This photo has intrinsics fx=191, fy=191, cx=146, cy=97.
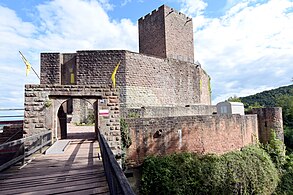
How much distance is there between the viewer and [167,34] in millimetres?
19641

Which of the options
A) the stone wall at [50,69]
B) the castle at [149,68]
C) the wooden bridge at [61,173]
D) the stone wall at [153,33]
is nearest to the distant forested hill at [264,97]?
the castle at [149,68]

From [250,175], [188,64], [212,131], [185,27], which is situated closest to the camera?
[250,175]

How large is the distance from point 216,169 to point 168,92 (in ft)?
28.3

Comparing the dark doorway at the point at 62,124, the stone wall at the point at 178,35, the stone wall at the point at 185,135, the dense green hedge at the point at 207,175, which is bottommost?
the dense green hedge at the point at 207,175

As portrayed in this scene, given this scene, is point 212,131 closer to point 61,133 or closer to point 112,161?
point 61,133

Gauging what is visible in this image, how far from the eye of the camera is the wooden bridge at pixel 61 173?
2764mm

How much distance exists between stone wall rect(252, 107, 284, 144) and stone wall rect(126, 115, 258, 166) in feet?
10.3

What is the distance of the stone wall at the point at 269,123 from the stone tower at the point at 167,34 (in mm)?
9589

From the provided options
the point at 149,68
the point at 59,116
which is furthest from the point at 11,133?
the point at 149,68

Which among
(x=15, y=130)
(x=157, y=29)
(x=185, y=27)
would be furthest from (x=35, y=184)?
(x=185, y=27)

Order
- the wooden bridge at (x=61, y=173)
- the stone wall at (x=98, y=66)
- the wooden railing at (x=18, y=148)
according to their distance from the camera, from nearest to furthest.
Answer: the wooden bridge at (x=61, y=173), the wooden railing at (x=18, y=148), the stone wall at (x=98, y=66)

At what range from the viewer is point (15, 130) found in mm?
7754

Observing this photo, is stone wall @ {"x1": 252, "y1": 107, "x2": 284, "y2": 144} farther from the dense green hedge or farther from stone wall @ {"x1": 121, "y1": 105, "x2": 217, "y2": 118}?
the dense green hedge

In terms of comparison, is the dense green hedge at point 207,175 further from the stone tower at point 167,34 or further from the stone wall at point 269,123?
the stone tower at point 167,34
